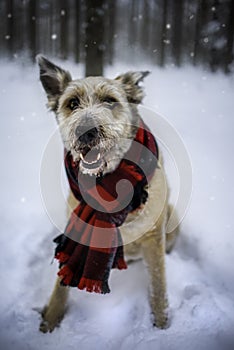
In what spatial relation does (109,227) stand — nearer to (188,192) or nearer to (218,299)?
(218,299)

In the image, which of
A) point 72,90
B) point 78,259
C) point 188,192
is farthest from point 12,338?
point 188,192

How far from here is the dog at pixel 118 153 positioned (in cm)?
183

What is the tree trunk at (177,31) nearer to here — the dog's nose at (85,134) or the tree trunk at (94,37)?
the tree trunk at (94,37)

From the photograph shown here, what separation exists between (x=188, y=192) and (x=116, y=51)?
7.17 feet

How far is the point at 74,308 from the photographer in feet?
6.76

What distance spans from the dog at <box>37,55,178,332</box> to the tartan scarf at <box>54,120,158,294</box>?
0.06m

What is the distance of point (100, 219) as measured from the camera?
1842mm

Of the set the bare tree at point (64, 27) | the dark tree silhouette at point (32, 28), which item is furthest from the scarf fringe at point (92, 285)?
the bare tree at point (64, 27)

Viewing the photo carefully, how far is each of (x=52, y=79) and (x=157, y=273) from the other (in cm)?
147

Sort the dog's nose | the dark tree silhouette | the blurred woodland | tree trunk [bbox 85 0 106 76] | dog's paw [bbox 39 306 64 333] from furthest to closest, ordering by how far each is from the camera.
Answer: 1. the dark tree silhouette
2. the blurred woodland
3. tree trunk [bbox 85 0 106 76]
4. dog's paw [bbox 39 306 64 333]
5. the dog's nose

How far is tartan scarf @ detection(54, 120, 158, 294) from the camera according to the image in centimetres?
181

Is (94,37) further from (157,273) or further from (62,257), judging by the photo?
(157,273)

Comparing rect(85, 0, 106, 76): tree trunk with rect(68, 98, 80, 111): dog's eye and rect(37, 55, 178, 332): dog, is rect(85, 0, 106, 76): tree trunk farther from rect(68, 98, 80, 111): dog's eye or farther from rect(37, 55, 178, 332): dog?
rect(68, 98, 80, 111): dog's eye

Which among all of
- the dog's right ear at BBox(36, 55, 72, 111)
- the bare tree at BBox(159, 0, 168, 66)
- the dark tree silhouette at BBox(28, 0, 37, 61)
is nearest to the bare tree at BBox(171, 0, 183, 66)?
the bare tree at BBox(159, 0, 168, 66)
